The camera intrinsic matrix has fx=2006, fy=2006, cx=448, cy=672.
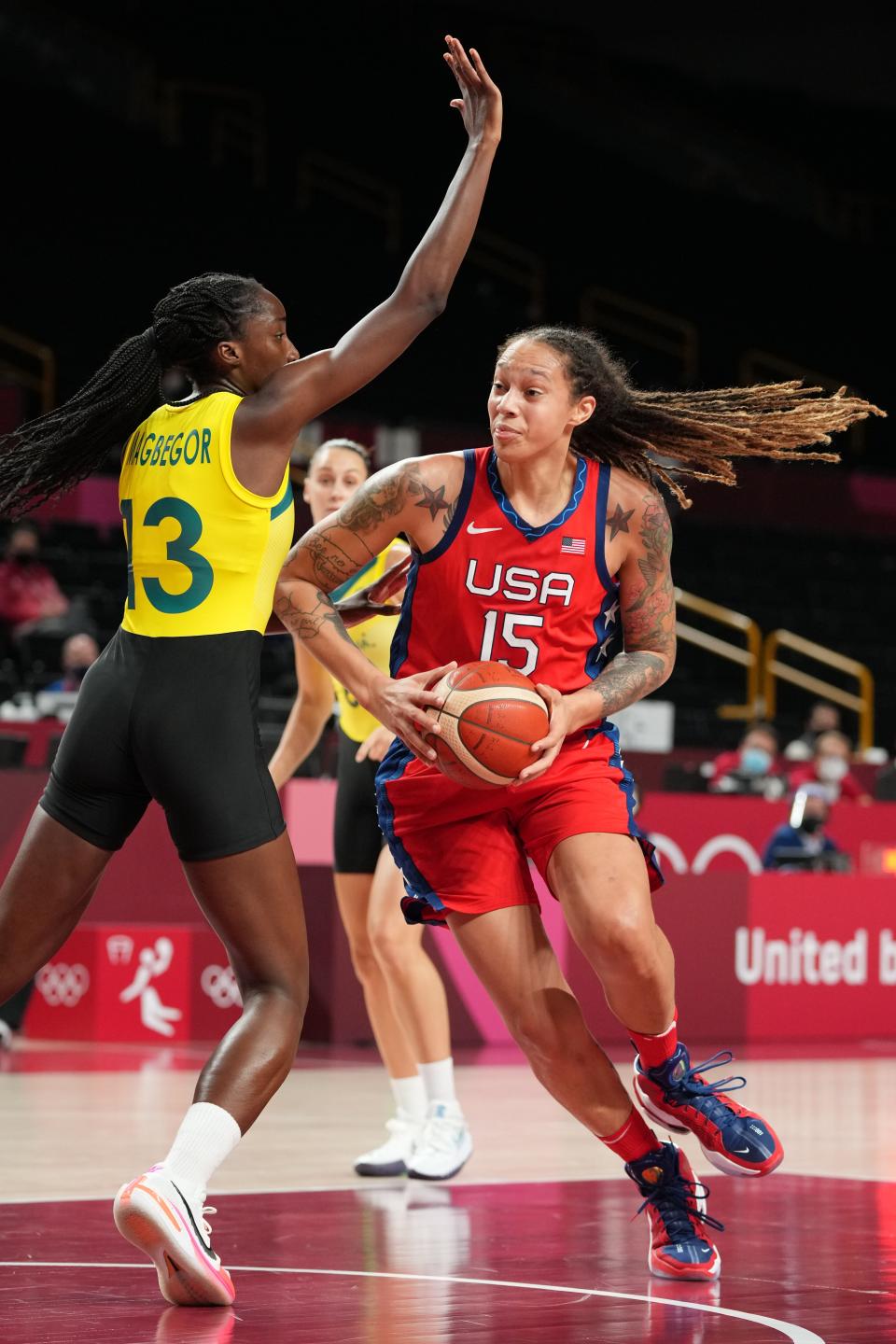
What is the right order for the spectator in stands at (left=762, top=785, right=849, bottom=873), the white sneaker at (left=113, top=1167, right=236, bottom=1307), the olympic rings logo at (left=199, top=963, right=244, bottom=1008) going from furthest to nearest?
the spectator in stands at (left=762, top=785, right=849, bottom=873) → the olympic rings logo at (left=199, top=963, right=244, bottom=1008) → the white sneaker at (left=113, top=1167, right=236, bottom=1307)

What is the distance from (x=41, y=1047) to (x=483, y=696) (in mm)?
6835

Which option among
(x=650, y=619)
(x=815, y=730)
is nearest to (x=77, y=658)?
(x=815, y=730)

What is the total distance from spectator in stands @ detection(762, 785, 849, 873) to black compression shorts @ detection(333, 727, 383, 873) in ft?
21.3

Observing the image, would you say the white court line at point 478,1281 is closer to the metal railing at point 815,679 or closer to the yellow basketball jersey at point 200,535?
the yellow basketball jersey at point 200,535

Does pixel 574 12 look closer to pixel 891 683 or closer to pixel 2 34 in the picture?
pixel 2 34

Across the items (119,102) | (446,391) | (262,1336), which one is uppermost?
(119,102)

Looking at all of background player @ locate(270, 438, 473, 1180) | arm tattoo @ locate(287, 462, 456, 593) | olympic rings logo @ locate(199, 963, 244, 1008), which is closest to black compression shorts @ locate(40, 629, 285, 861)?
arm tattoo @ locate(287, 462, 456, 593)

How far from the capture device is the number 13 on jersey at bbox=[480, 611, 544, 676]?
4641mm

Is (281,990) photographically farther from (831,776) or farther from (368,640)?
(831,776)

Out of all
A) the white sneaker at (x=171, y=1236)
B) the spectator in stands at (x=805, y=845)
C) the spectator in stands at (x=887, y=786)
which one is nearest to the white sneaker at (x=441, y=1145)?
the white sneaker at (x=171, y=1236)

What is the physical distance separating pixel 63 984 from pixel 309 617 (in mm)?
6720

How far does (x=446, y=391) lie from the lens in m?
23.2

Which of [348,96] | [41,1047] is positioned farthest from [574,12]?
[41,1047]

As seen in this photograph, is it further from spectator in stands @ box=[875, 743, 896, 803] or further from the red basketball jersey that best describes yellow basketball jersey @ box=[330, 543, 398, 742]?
spectator in stands @ box=[875, 743, 896, 803]
